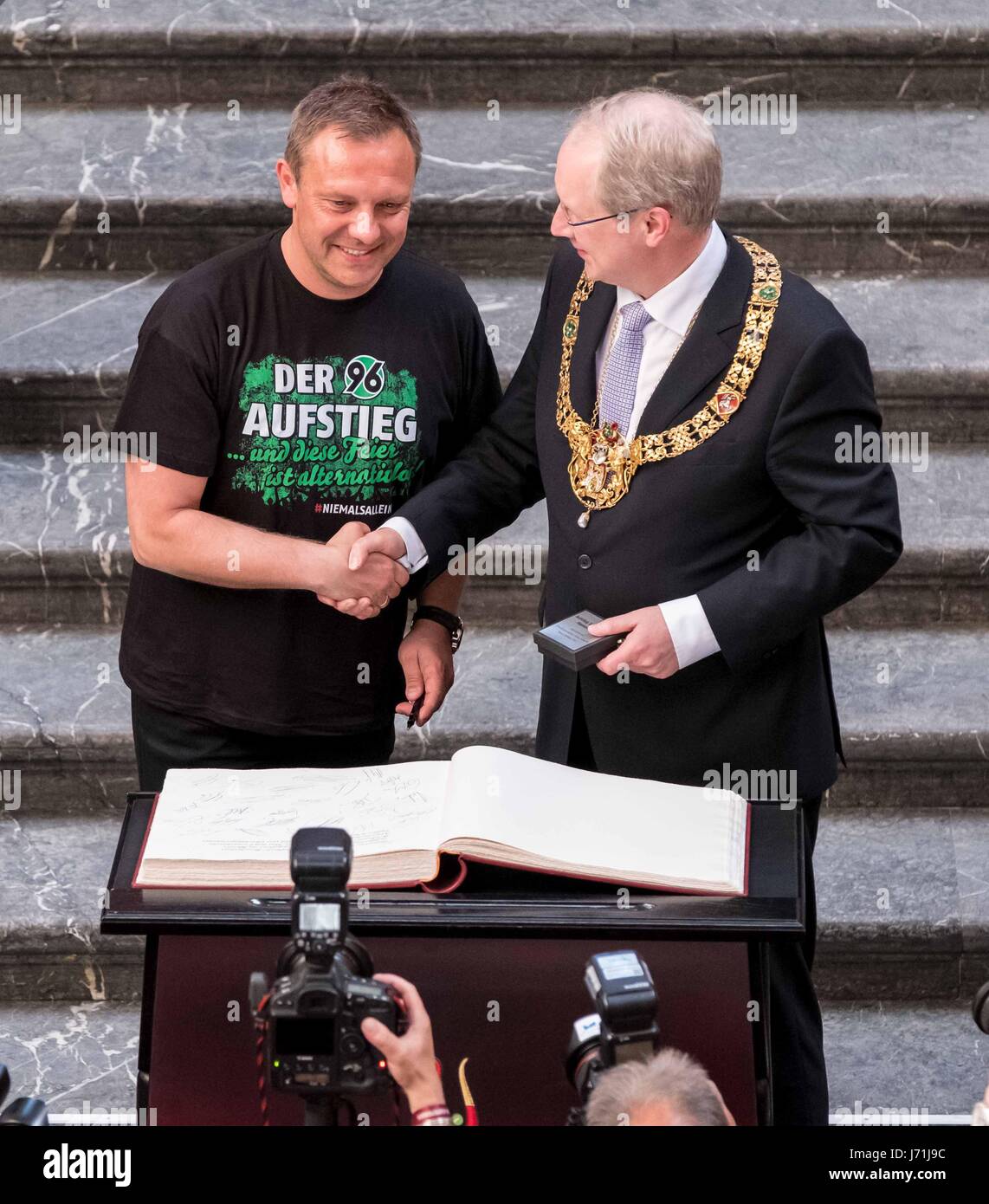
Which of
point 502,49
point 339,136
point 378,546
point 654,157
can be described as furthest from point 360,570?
point 502,49

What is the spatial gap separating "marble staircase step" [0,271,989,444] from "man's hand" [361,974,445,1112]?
230cm

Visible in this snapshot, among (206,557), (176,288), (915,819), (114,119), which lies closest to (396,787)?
(206,557)

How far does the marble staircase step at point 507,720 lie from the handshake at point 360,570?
958 millimetres

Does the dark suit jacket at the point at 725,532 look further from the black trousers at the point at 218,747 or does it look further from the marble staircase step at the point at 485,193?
the marble staircase step at the point at 485,193

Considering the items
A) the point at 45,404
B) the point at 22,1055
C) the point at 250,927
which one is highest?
the point at 45,404

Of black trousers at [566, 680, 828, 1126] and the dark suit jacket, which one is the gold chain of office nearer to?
the dark suit jacket

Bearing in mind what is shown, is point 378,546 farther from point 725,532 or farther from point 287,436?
point 725,532

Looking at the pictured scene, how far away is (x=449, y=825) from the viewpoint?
213 cm

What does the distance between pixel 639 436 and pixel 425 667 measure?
55 cm

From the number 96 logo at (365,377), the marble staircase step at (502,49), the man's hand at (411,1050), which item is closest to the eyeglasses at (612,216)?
the number 96 logo at (365,377)

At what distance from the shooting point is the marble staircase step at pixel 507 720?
12.1 feet

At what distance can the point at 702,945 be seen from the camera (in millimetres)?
2129

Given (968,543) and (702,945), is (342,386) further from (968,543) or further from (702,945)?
(968,543)

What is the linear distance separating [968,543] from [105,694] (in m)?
1.89
